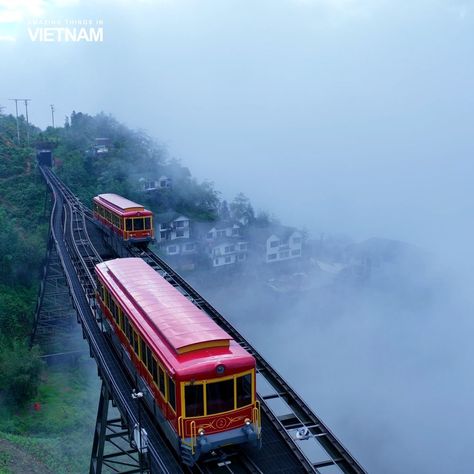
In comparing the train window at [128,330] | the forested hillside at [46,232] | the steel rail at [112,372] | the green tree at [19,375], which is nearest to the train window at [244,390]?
the steel rail at [112,372]

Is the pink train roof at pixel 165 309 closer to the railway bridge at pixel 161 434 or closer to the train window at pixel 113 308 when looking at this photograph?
the train window at pixel 113 308

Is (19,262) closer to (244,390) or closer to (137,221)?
(137,221)

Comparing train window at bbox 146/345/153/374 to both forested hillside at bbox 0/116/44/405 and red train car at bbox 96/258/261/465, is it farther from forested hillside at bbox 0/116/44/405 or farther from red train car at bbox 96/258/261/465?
forested hillside at bbox 0/116/44/405

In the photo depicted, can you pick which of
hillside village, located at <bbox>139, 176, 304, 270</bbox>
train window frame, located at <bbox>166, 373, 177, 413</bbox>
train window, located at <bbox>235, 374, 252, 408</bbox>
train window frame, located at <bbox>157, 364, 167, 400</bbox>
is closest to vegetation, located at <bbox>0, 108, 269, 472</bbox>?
hillside village, located at <bbox>139, 176, 304, 270</bbox>

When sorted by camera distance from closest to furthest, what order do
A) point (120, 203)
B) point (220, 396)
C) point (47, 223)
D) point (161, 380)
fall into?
point (220, 396) → point (161, 380) → point (120, 203) → point (47, 223)

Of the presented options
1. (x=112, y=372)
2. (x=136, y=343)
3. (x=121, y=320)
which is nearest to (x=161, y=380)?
(x=136, y=343)

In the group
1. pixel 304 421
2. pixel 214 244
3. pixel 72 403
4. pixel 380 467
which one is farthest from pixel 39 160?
pixel 304 421
